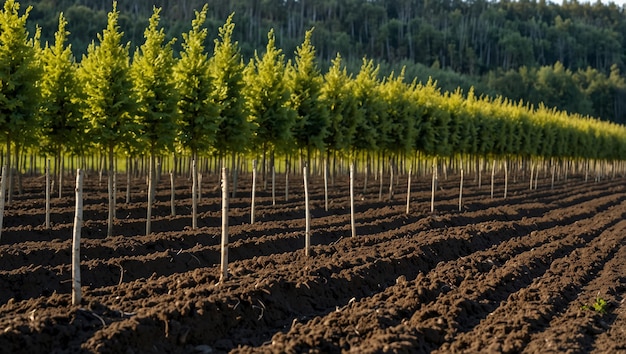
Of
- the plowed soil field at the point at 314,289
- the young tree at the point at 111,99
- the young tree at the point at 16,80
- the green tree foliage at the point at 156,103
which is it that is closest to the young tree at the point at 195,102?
the green tree foliage at the point at 156,103

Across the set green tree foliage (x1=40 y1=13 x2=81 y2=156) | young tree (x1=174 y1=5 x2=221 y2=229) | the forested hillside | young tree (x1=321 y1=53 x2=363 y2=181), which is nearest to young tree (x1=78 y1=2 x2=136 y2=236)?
young tree (x1=174 y1=5 x2=221 y2=229)

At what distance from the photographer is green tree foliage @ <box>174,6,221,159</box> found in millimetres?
22953

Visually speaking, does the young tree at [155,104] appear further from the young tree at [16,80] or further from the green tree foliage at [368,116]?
the green tree foliage at [368,116]

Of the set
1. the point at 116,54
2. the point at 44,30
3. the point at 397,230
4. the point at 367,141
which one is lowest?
the point at 397,230

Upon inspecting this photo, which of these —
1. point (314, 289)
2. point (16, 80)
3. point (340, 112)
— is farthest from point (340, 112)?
point (314, 289)

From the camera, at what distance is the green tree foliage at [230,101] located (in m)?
25.0

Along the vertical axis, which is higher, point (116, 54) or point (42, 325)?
point (116, 54)

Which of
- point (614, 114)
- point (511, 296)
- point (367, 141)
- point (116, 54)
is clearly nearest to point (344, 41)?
point (614, 114)

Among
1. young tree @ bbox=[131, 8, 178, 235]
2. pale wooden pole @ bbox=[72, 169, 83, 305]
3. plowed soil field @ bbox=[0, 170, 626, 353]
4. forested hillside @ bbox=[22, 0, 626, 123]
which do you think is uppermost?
forested hillside @ bbox=[22, 0, 626, 123]

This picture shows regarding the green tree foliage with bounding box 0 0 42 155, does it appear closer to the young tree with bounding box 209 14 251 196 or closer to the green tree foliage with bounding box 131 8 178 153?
the green tree foliage with bounding box 131 8 178 153

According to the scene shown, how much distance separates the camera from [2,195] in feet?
50.1

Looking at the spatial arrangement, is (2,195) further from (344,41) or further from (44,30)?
(344,41)

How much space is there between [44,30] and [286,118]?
75.6 metres

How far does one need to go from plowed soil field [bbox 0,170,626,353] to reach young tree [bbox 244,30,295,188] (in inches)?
204
